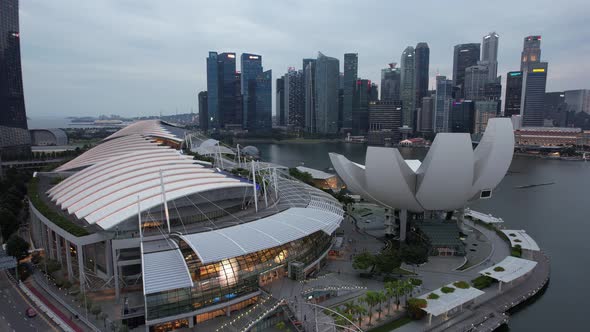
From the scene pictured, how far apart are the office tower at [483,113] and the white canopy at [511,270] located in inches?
6574

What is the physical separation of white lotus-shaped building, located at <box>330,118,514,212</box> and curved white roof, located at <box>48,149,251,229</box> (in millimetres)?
12542

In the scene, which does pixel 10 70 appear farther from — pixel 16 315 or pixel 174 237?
pixel 174 237

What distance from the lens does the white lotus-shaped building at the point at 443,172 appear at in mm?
31688

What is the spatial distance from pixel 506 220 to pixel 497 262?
20.9m

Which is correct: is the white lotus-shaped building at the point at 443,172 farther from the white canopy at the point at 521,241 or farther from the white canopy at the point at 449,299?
the white canopy at the point at 449,299

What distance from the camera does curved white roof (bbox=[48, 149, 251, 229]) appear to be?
88.3 ft

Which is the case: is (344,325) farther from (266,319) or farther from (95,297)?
(95,297)

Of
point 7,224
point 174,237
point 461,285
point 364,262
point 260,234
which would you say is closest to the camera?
point 260,234

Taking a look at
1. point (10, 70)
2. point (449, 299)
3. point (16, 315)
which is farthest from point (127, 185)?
point (10, 70)

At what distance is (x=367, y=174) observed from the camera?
115 ft

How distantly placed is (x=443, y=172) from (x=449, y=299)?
36.6 feet

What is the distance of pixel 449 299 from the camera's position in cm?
2539

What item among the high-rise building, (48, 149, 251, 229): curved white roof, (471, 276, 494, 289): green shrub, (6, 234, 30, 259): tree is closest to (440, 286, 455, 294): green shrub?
(471, 276, 494, 289): green shrub

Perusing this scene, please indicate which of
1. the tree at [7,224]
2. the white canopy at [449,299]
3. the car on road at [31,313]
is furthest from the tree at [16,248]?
the white canopy at [449,299]
